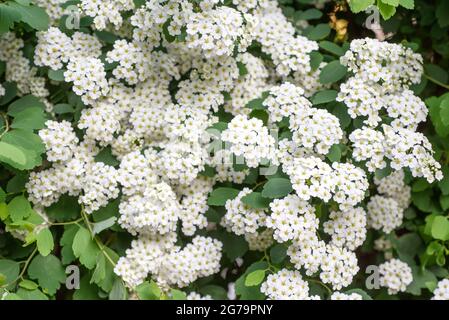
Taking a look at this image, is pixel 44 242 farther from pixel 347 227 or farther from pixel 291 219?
pixel 347 227

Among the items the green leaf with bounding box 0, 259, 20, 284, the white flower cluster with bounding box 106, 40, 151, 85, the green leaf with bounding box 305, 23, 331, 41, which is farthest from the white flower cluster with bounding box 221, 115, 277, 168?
the green leaf with bounding box 0, 259, 20, 284

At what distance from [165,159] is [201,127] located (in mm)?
261

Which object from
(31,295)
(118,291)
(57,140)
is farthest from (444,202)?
(31,295)

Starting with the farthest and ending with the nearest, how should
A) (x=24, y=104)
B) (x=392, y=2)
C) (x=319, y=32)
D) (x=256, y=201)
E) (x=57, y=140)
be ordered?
(x=319, y=32) → (x=24, y=104) → (x=57, y=140) → (x=256, y=201) → (x=392, y=2)

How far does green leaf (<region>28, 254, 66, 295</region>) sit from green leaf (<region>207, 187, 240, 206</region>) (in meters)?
0.79

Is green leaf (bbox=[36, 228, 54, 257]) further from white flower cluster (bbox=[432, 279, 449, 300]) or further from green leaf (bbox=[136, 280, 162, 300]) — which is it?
white flower cluster (bbox=[432, 279, 449, 300])

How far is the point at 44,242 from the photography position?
10.9 feet

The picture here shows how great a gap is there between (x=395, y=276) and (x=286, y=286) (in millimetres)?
815

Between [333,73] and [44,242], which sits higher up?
[333,73]

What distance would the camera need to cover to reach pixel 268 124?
365 centimetres

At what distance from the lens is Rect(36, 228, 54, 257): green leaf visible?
329cm
